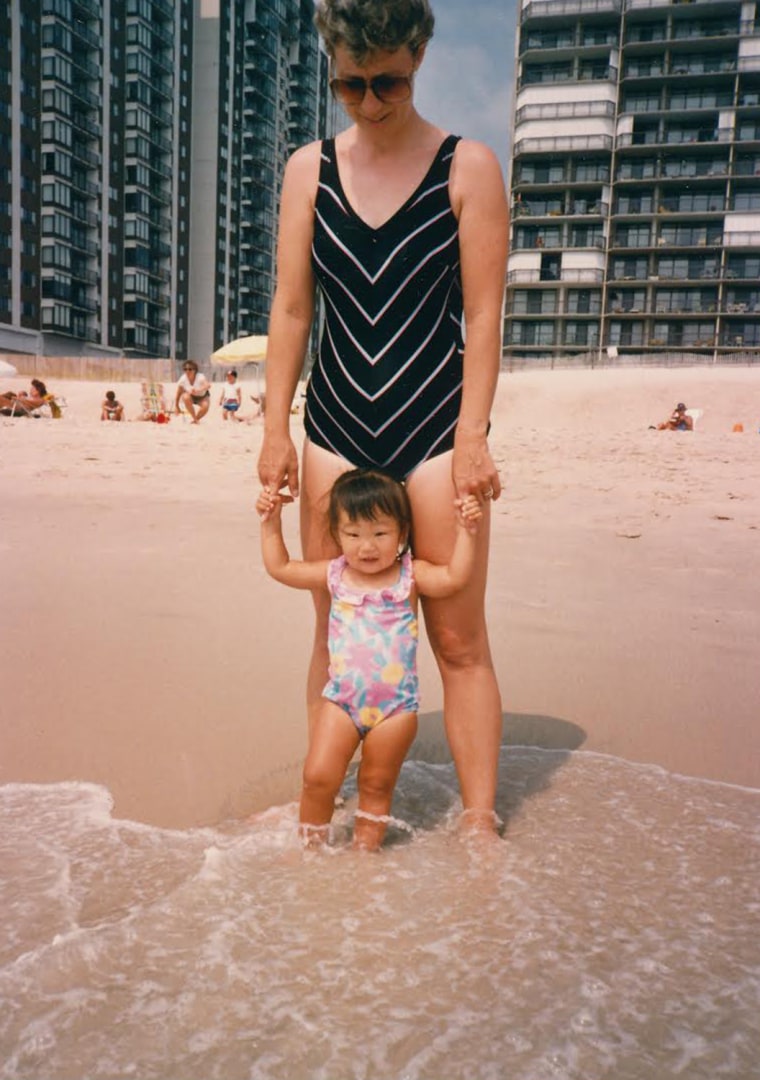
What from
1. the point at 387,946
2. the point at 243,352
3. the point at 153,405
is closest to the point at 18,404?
the point at 153,405

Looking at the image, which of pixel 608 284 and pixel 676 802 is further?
pixel 608 284

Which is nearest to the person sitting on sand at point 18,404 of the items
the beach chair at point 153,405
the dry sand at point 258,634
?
the beach chair at point 153,405

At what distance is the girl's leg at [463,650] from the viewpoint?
7.79ft

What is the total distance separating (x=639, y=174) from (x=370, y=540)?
61434 millimetres

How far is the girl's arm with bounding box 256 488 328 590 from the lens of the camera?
2455 mm

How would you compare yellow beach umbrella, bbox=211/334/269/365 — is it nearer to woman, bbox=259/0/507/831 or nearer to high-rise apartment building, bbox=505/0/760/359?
woman, bbox=259/0/507/831

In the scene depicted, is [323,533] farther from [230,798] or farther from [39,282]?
[39,282]

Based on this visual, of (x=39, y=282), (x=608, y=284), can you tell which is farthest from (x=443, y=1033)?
(x=39, y=282)

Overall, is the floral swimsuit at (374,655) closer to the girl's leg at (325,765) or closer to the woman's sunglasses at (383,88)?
the girl's leg at (325,765)

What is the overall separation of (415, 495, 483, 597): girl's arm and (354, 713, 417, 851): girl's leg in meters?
0.35

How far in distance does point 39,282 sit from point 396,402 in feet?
209

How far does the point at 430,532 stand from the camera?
7.87 ft

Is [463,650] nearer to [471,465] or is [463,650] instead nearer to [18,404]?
[471,465]

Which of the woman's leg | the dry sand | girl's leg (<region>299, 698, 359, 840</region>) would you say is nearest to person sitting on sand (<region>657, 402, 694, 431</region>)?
the dry sand
